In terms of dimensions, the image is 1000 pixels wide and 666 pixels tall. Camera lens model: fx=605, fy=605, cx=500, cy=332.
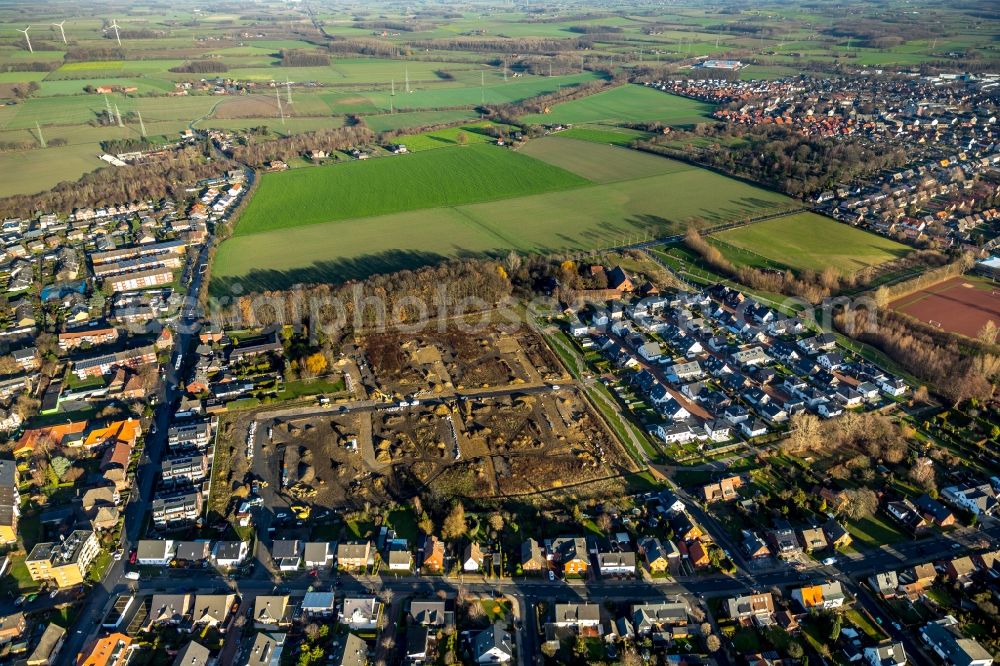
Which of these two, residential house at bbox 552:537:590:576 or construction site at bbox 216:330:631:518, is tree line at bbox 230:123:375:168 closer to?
construction site at bbox 216:330:631:518

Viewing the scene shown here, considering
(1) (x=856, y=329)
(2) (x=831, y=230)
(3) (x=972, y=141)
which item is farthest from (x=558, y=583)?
(3) (x=972, y=141)

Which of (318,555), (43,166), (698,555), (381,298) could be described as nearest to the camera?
(318,555)

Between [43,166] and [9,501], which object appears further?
[43,166]

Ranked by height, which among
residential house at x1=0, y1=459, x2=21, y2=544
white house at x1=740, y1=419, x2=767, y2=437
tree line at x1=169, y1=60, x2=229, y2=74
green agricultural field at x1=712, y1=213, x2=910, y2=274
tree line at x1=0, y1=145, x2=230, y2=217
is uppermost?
tree line at x1=169, y1=60, x2=229, y2=74

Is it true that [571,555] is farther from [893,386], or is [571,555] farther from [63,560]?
[893,386]

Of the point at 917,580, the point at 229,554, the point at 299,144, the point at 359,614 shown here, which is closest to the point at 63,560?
the point at 229,554

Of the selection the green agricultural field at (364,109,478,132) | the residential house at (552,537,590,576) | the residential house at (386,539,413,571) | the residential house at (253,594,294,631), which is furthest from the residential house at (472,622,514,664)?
the green agricultural field at (364,109,478,132)

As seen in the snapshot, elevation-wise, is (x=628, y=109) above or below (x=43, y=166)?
above
